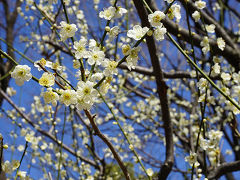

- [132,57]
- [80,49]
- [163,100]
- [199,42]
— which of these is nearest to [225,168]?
[163,100]

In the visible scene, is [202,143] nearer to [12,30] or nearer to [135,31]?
[135,31]

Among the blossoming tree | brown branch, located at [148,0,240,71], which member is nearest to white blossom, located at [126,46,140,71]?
the blossoming tree

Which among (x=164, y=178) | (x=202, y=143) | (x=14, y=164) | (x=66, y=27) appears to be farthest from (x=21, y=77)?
(x=164, y=178)

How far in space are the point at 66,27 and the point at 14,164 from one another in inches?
28.2

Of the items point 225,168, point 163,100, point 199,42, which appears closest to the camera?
point 163,100

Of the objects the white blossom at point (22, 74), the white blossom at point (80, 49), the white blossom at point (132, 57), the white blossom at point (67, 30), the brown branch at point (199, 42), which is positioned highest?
the brown branch at point (199, 42)

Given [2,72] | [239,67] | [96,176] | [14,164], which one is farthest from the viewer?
[2,72]

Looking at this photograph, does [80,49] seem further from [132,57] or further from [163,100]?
[163,100]

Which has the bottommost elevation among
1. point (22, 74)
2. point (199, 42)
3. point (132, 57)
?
point (22, 74)

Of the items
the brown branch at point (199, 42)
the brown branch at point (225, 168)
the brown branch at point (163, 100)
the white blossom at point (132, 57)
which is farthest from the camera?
the brown branch at point (199, 42)

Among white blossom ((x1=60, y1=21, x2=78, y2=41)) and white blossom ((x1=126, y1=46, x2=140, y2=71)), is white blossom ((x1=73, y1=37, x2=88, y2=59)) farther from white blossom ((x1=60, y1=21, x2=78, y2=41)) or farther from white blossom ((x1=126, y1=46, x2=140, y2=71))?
white blossom ((x1=126, y1=46, x2=140, y2=71))

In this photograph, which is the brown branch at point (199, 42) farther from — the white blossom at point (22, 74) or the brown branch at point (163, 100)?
the white blossom at point (22, 74)

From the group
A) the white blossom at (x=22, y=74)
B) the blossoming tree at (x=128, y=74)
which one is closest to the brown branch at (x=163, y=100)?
the blossoming tree at (x=128, y=74)

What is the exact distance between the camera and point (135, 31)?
47.2 inches
